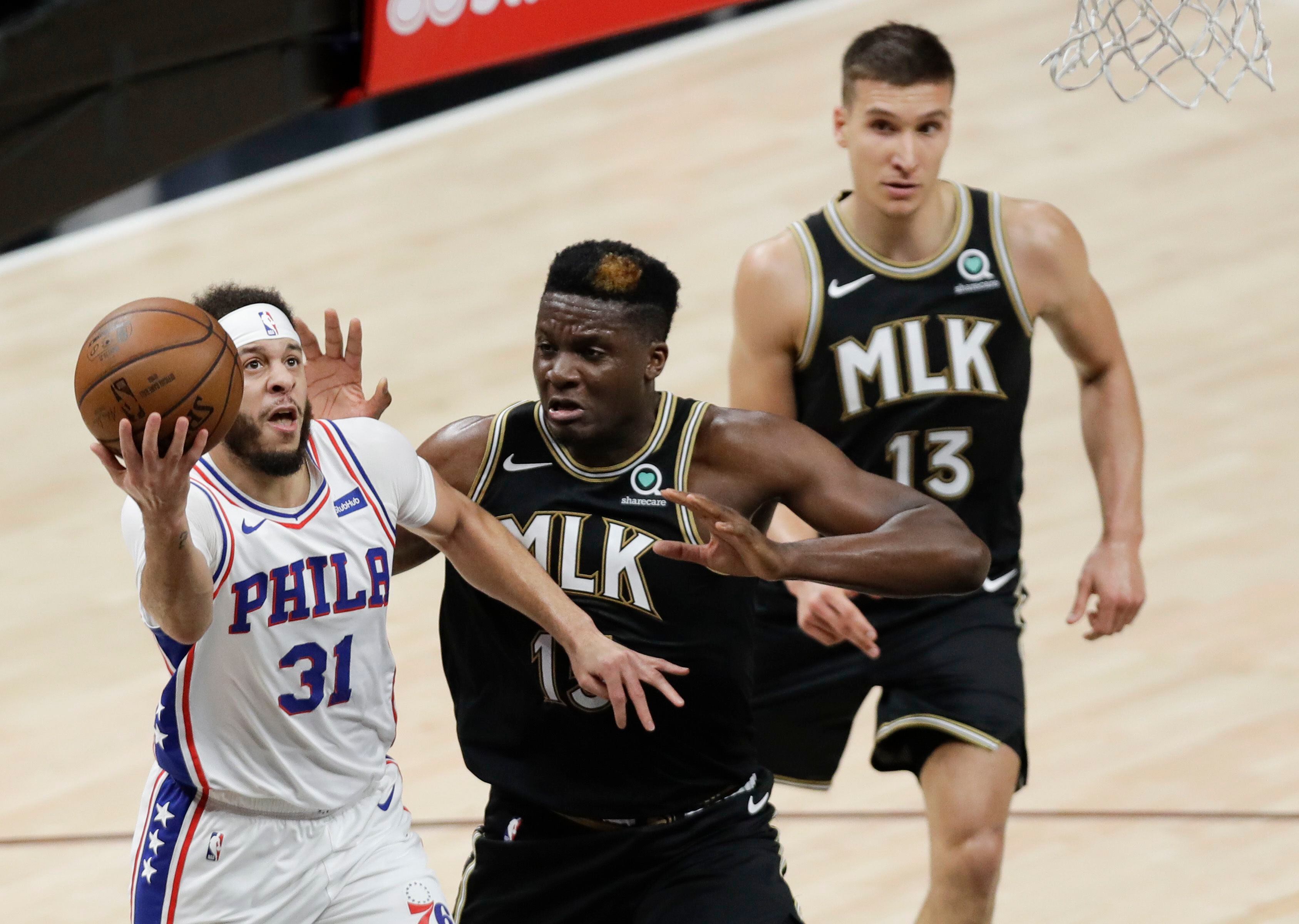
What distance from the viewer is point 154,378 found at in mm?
3500

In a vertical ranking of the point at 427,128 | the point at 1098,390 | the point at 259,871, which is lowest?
the point at 259,871

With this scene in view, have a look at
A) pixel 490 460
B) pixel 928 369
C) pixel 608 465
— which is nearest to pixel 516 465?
pixel 490 460

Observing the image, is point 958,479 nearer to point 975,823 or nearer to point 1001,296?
point 1001,296

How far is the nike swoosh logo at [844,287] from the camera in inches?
199

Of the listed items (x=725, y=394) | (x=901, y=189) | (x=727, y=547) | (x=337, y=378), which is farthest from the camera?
(x=725, y=394)

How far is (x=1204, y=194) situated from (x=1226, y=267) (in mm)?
895

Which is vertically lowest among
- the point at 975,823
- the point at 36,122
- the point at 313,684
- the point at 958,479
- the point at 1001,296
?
the point at 975,823

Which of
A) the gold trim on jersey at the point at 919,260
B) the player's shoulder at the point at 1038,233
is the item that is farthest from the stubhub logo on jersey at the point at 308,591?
the player's shoulder at the point at 1038,233

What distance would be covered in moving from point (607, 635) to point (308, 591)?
66 cm

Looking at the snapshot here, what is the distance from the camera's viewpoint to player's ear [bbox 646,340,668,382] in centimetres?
421

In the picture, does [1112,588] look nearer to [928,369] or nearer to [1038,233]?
[928,369]

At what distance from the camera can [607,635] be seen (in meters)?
4.20

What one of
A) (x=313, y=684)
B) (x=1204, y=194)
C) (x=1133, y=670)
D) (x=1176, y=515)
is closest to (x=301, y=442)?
(x=313, y=684)

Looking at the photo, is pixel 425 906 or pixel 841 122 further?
pixel 841 122
